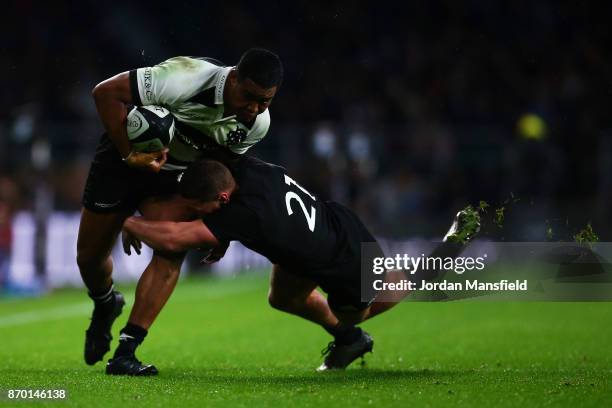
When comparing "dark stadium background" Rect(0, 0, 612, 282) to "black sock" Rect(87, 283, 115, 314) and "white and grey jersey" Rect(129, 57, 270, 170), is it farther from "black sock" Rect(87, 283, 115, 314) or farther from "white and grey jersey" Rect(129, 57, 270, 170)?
"white and grey jersey" Rect(129, 57, 270, 170)

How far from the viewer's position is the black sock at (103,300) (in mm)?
7129

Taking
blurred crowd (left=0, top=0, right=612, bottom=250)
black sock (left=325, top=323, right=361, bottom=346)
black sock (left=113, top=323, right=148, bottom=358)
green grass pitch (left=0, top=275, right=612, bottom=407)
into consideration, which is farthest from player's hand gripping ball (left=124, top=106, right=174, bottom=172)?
blurred crowd (left=0, top=0, right=612, bottom=250)

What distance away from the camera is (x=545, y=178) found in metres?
16.0

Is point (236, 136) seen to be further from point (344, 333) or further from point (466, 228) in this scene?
point (466, 228)

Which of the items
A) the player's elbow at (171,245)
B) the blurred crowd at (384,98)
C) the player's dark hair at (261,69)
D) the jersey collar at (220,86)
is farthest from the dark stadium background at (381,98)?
the player's elbow at (171,245)

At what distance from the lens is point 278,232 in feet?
19.3

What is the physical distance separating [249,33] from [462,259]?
12.3 m

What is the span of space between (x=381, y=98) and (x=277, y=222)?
1344cm

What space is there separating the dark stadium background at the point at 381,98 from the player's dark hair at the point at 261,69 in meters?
7.85

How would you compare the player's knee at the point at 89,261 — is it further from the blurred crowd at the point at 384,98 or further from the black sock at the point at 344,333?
the blurred crowd at the point at 384,98

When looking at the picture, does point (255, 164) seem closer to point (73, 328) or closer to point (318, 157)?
point (73, 328)

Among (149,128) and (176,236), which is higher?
(149,128)

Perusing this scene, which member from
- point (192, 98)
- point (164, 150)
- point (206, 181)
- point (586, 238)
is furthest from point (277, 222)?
point (586, 238)

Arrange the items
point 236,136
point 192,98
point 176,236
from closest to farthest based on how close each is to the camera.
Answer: point 176,236 < point 192,98 < point 236,136
